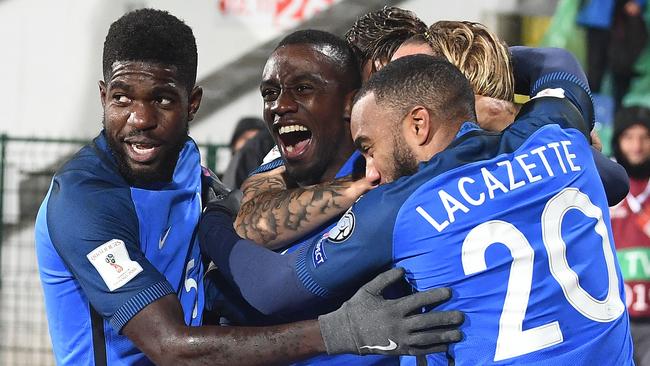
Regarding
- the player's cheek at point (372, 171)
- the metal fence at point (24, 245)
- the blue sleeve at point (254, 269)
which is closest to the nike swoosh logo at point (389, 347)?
the blue sleeve at point (254, 269)

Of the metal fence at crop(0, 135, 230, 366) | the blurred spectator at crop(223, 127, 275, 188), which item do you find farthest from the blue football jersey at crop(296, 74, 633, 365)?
the metal fence at crop(0, 135, 230, 366)

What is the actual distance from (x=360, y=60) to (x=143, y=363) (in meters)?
1.36

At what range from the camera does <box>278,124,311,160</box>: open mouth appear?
13.3ft

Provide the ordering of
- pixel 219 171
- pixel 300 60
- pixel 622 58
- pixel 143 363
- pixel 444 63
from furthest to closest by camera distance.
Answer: pixel 622 58 < pixel 219 171 < pixel 300 60 < pixel 143 363 < pixel 444 63

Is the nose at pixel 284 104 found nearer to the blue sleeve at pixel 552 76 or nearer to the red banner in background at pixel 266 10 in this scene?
the blue sleeve at pixel 552 76

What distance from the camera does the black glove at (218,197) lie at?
4039 millimetres

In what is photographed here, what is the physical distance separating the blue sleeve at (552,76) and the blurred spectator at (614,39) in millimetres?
6387

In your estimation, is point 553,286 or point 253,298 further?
point 253,298

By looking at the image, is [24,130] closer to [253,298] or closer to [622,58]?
[622,58]

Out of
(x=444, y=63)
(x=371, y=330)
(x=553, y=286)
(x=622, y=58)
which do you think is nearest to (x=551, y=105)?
(x=444, y=63)

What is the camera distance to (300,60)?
400cm

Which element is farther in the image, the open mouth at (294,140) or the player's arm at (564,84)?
the open mouth at (294,140)

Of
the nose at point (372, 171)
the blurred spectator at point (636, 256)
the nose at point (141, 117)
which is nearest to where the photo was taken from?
the nose at point (372, 171)

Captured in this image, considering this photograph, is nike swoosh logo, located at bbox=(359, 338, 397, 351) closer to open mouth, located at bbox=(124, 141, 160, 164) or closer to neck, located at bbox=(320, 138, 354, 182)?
neck, located at bbox=(320, 138, 354, 182)
